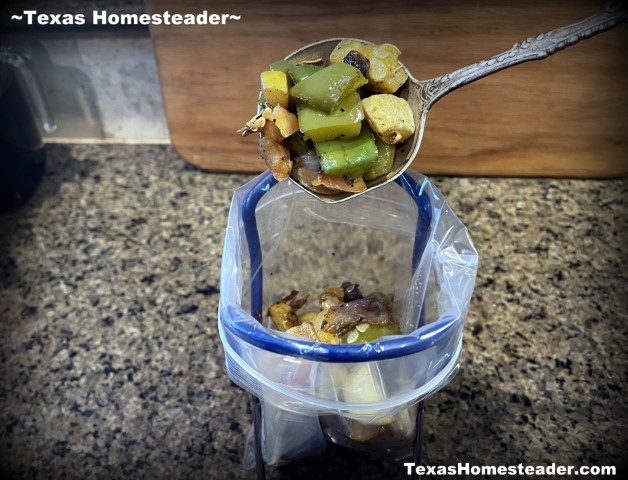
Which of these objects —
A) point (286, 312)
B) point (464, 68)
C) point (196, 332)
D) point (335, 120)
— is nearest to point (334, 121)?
point (335, 120)

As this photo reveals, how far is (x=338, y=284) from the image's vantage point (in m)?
0.74

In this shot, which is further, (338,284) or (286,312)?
(338,284)

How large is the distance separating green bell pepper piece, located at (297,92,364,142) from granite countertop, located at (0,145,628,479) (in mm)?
341

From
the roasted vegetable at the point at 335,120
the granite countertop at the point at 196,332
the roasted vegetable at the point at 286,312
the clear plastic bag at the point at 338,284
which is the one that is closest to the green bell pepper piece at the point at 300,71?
the roasted vegetable at the point at 335,120

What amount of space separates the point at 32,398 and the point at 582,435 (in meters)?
0.61

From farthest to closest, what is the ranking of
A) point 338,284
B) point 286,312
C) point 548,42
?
point 338,284 < point 286,312 < point 548,42

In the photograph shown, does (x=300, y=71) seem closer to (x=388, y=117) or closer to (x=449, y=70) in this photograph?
(x=388, y=117)

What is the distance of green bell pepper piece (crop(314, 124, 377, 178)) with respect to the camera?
506 mm

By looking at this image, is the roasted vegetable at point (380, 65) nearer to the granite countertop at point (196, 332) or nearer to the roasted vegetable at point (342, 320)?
the roasted vegetable at point (342, 320)

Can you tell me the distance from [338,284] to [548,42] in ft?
1.20

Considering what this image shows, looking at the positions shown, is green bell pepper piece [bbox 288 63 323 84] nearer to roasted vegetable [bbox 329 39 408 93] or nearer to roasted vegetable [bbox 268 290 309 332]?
roasted vegetable [bbox 329 39 408 93]

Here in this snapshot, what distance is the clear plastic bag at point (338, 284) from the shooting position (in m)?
0.49

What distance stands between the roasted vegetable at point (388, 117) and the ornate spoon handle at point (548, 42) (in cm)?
5

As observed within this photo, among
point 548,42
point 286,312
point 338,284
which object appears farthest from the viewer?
point 338,284
